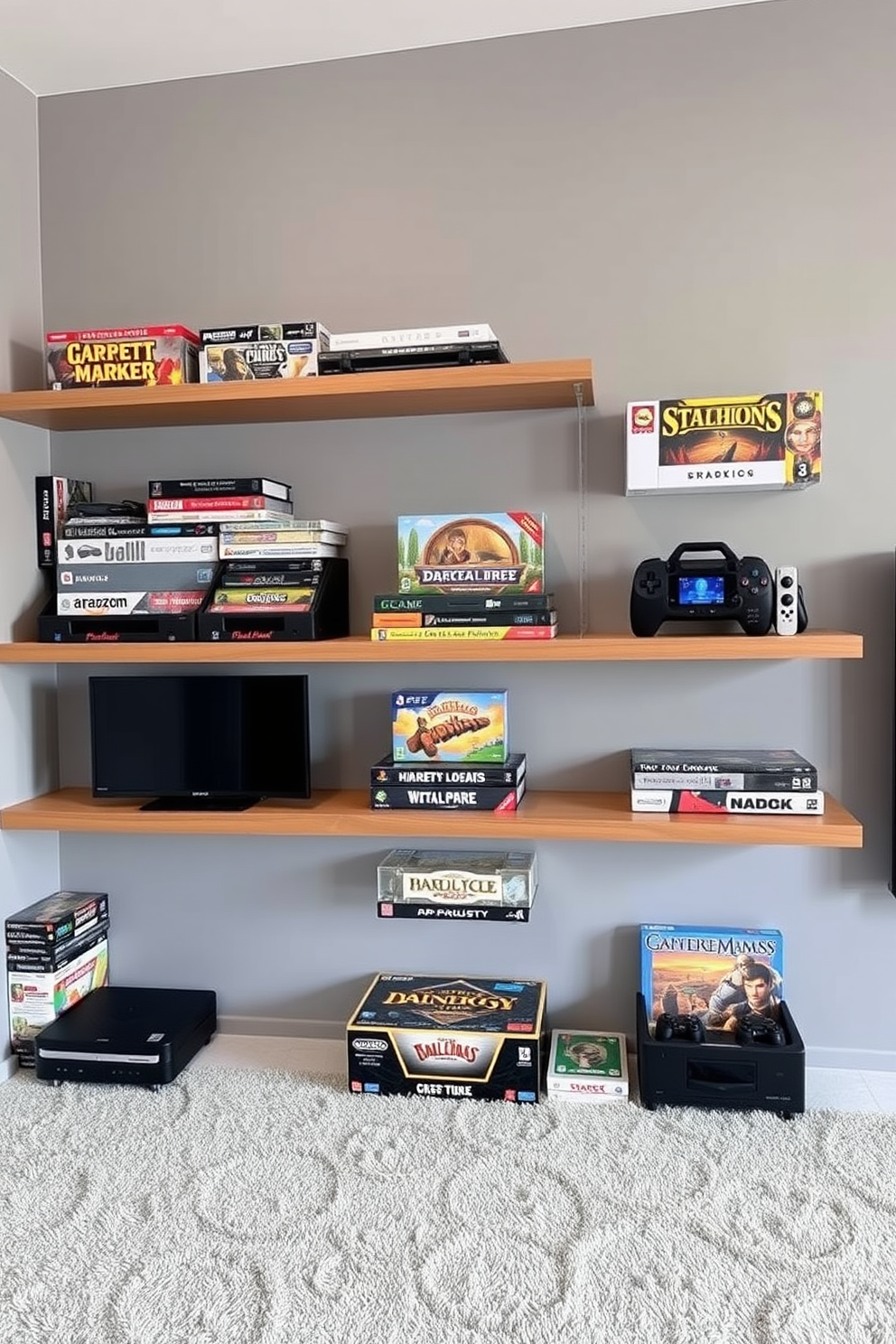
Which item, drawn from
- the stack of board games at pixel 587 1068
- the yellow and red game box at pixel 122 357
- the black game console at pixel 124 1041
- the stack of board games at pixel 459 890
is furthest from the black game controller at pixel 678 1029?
the yellow and red game box at pixel 122 357

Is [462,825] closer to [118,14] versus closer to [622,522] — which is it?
[622,522]

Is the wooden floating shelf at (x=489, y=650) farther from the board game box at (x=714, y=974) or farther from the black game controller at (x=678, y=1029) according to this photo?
the black game controller at (x=678, y=1029)

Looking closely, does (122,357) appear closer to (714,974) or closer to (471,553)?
(471,553)

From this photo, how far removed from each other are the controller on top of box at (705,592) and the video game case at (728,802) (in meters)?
0.33

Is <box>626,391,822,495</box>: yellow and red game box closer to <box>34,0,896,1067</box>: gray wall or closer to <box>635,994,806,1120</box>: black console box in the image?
<box>34,0,896,1067</box>: gray wall

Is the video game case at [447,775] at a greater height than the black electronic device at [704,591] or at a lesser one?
lesser

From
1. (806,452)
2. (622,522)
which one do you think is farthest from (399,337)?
(806,452)

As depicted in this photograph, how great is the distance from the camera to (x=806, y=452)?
2.02 meters

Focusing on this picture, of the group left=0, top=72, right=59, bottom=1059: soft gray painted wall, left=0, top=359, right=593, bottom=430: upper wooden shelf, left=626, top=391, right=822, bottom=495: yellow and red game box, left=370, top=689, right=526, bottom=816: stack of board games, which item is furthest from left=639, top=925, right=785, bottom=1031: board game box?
left=0, top=72, right=59, bottom=1059: soft gray painted wall

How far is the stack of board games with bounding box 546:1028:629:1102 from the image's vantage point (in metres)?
2.05

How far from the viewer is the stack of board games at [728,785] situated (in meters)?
1.98

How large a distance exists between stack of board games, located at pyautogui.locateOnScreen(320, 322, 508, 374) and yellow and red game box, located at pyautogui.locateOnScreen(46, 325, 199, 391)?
1.10 feet

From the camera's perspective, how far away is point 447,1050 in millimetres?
2066

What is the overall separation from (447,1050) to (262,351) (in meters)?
1.53
